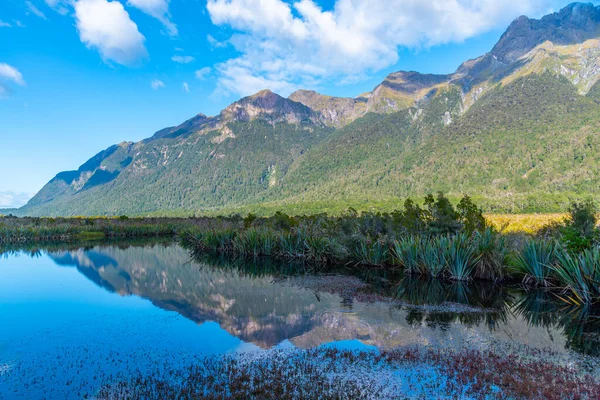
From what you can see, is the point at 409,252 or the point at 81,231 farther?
the point at 81,231

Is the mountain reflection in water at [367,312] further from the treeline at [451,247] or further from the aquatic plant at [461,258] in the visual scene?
the treeline at [451,247]

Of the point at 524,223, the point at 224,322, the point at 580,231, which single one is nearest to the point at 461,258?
the point at 580,231

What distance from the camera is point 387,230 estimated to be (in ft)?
63.4

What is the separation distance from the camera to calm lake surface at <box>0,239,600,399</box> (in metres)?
7.33

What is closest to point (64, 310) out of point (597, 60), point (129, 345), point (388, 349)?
point (129, 345)

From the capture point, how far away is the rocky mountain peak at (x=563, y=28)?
175 meters

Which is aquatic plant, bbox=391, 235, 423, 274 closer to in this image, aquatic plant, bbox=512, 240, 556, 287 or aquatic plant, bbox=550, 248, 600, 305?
aquatic plant, bbox=512, 240, 556, 287

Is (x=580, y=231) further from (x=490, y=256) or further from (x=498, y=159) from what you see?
(x=498, y=159)

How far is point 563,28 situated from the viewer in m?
182

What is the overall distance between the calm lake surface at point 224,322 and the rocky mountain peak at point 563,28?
211 meters

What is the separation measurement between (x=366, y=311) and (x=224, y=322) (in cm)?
387

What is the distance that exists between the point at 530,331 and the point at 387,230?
10891 mm

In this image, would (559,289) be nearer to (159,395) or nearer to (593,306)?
(593,306)

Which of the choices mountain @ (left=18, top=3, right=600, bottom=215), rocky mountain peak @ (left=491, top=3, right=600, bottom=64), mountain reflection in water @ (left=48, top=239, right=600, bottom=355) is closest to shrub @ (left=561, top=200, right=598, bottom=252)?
mountain reflection in water @ (left=48, top=239, right=600, bottom=355)
